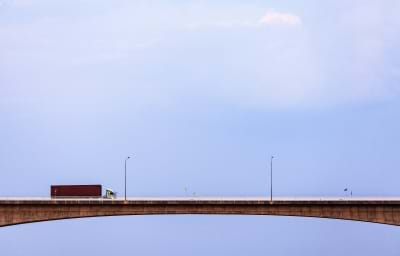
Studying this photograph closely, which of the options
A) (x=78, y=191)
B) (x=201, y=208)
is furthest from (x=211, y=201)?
(x=78, y=191)

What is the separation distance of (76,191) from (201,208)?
16.4m

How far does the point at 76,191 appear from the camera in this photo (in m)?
96.6

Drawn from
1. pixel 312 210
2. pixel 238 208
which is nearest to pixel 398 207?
pixel 312 210

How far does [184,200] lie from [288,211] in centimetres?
1145

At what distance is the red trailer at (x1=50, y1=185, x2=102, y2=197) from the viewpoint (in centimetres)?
9619

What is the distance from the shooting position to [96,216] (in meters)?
91.2

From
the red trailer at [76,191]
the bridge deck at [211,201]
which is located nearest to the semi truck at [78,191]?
the red trailer at [76,191]

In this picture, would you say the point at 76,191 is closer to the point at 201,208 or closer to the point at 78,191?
the point at 78,191

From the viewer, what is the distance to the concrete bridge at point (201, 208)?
87.9 meters

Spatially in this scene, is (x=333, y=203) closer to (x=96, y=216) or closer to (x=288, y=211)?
(x=288, y=211)

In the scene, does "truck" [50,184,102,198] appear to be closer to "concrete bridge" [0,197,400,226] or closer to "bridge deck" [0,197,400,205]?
"bridge deck" [0,197,400,205]

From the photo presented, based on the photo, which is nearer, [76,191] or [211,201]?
[211,201]

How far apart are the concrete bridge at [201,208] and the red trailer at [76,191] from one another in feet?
17.9

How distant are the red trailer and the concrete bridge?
5441 millimetres
